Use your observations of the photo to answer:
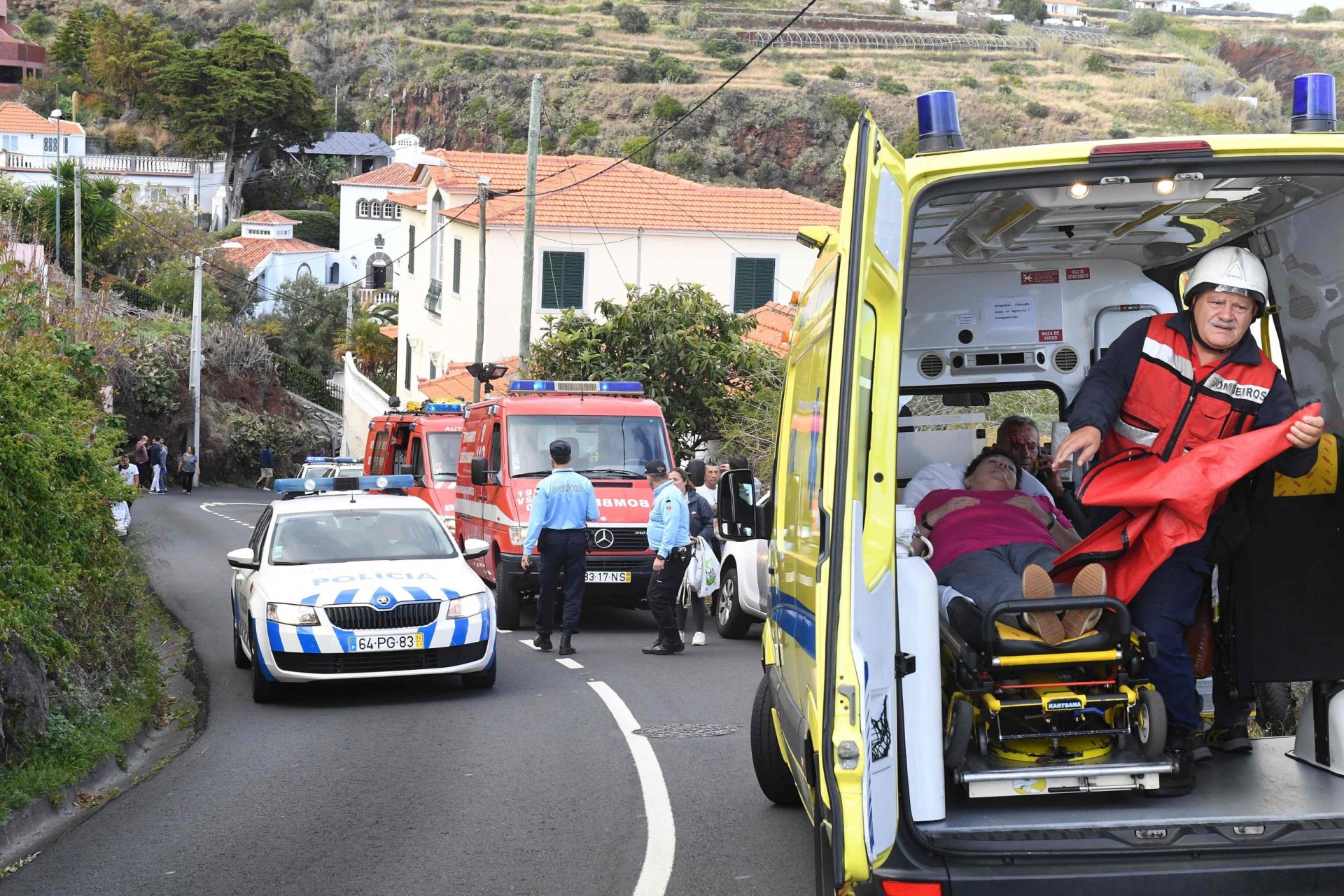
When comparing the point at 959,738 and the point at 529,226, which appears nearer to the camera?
the point at 959,738

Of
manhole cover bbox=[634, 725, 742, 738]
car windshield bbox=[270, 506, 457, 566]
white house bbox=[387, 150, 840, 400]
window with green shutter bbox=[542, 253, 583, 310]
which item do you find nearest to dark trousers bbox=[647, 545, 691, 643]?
car windshield bbox=[270, 506, 457, 566]

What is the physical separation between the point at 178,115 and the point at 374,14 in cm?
4368

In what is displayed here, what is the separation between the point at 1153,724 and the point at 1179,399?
1.32 meters

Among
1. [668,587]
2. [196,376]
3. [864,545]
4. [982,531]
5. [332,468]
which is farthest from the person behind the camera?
[196,376]

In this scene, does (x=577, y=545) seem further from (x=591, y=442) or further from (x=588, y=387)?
(x=588, y=387)

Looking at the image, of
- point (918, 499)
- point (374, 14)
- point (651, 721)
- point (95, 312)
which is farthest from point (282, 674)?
point (374, 14)

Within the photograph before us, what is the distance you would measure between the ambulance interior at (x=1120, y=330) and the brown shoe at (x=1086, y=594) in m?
0.56

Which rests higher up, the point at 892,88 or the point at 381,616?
the point at 892,88

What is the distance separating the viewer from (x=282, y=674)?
34.9ft

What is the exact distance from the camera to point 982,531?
6383 mm

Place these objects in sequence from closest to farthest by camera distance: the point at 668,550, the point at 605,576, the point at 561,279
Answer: the point at 668,550 → the point at 605,576 → the point at 561,279

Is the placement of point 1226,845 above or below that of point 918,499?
below

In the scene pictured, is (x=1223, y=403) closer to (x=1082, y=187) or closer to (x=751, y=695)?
(x=1082, y=187)

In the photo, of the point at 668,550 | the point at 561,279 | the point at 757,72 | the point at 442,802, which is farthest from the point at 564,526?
the point at 757,72
